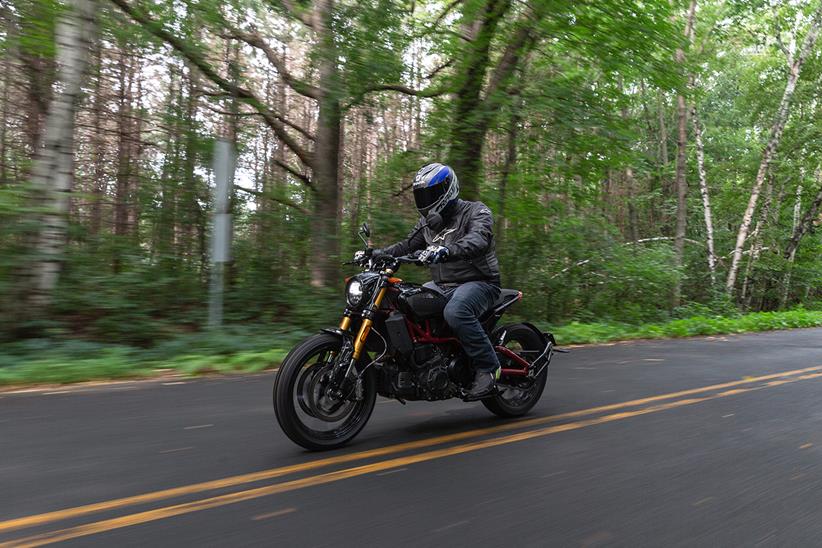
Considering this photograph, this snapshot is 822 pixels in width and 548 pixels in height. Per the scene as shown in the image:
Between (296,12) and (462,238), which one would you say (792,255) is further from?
(462,238)

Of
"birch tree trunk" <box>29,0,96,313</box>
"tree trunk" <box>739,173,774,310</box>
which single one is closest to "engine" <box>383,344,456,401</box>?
"birch tree trunk" <box>29,0,96,313</box>

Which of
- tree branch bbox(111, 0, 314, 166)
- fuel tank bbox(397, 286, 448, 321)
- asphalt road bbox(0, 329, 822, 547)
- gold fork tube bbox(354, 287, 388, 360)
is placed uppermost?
tree branch bbox(111, 0, 314, 166)

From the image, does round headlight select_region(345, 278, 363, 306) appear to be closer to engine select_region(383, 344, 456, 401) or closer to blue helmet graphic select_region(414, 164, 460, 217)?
engine select_region(383, 344, 456, 401)

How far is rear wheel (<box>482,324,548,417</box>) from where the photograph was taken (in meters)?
5.20

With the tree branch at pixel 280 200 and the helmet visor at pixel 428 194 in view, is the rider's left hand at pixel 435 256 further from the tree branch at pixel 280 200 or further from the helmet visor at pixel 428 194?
the tree branch at pixel 280 200

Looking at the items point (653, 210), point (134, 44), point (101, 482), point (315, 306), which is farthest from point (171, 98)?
point (653, 210)

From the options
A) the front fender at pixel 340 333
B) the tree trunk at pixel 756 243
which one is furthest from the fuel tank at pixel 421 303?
the tree trunk at pixel 756 243

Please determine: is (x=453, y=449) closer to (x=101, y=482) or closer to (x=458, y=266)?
(x=458, y=266)

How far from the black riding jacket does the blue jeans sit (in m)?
0.10

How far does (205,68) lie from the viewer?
11977mm

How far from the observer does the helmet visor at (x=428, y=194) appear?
470 centimetres

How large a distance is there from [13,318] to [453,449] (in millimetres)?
6499

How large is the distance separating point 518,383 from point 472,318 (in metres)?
1.05

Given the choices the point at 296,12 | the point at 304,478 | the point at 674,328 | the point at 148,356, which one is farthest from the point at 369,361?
the point at 674,328
